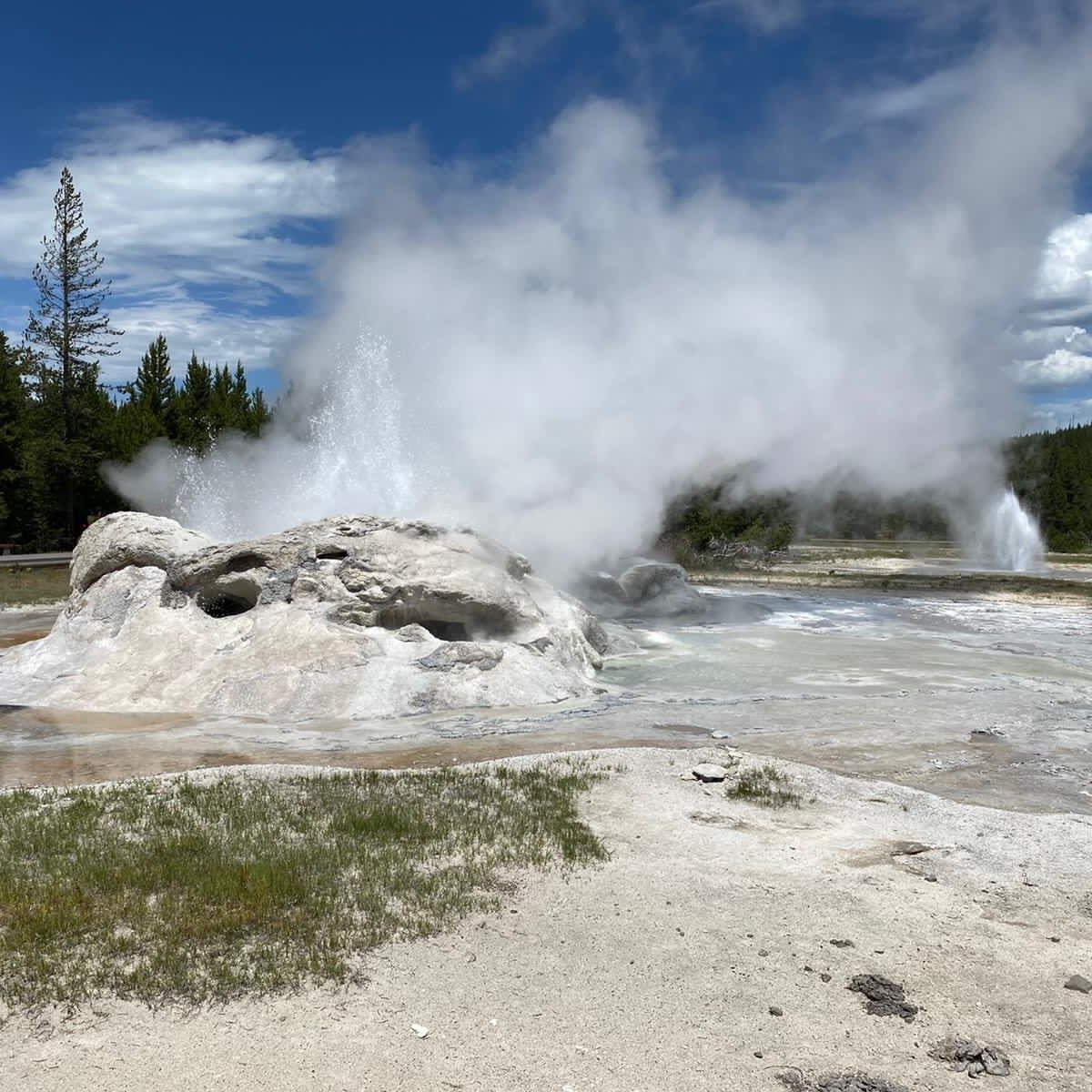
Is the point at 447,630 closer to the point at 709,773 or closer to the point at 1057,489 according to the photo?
the point at 709,773

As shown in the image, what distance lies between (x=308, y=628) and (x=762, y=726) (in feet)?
22.0

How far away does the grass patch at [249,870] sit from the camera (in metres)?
5.64

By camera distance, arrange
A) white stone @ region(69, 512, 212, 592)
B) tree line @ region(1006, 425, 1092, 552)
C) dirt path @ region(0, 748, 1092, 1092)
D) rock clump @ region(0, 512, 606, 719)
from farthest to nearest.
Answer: tree line @ region(1006, 425, 1092, 552), white stone @ region(69, 512, 212, 592), rock clump @ region(0, 512, 606, 719), dirt path @ region(0, 748, 1092, 1092)

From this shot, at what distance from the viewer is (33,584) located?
97.9 ft

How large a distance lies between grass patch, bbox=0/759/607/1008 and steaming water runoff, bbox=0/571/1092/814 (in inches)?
75.0

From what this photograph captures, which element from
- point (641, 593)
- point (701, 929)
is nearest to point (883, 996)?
point (701, 929)

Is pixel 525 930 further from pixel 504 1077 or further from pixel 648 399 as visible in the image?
pixel 648 399

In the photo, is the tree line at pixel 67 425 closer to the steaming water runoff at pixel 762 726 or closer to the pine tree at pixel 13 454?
the pine tree at pixel 13 454

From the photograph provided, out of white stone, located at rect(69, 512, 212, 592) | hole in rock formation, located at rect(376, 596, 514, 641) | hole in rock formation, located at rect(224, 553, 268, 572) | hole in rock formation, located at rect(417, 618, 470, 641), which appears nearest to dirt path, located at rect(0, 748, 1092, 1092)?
hole in rock formation, located at rect(376, 596, 514, 641)

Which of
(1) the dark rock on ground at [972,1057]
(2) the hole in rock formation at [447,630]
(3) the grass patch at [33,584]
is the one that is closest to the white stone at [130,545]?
(2) the hole in rock formation at [447,630]

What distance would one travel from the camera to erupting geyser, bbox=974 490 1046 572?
5188 centimetres

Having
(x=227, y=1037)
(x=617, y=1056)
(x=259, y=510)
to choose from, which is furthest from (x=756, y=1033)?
(x=259, y=510)

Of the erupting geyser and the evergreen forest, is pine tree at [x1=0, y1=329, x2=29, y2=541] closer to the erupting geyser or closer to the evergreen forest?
the evergreen forest

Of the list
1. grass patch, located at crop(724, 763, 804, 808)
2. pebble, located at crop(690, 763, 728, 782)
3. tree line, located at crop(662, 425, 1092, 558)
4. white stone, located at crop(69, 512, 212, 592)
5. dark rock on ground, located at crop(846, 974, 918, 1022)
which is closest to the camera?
dark rock on ground, located at crop(846, 974, 918, 1022)
